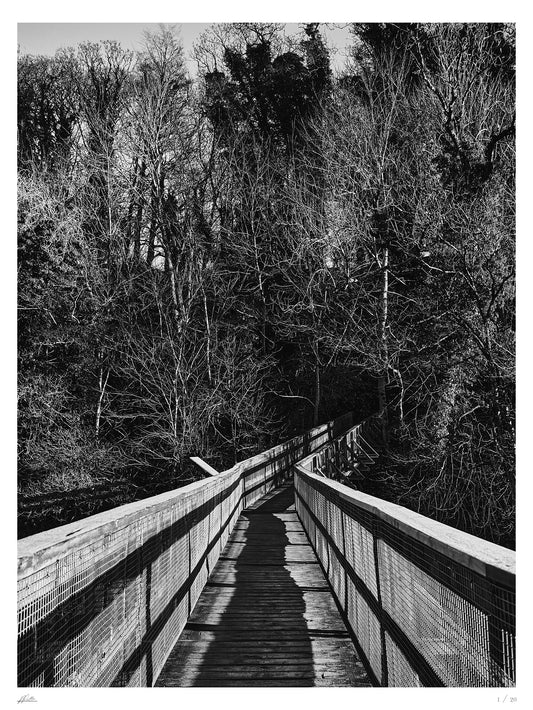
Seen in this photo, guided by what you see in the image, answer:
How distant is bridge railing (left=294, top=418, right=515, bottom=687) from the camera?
2.33m

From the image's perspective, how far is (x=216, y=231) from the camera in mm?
31453

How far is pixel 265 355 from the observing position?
97.4ft

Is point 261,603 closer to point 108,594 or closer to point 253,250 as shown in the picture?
point 108,594

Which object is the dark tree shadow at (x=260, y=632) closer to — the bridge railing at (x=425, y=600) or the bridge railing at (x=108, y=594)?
the bridge railing at (x=108, y=594)

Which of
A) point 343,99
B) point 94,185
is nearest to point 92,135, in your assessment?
point 94,185

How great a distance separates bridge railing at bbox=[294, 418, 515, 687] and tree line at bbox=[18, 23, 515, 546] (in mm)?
10319

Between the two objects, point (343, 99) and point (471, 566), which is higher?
point (343, 99)

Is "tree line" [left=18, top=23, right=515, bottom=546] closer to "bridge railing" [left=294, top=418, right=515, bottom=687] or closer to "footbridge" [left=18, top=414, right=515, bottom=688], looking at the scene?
"footbridge" [left=18, top=414, right=515, bottom=688]

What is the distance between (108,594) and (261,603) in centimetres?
354

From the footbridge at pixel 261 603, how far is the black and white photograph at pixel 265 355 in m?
0.02

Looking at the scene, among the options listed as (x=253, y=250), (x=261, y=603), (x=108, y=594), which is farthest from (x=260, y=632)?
(x=253, y=250)

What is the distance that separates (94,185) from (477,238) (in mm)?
18541
